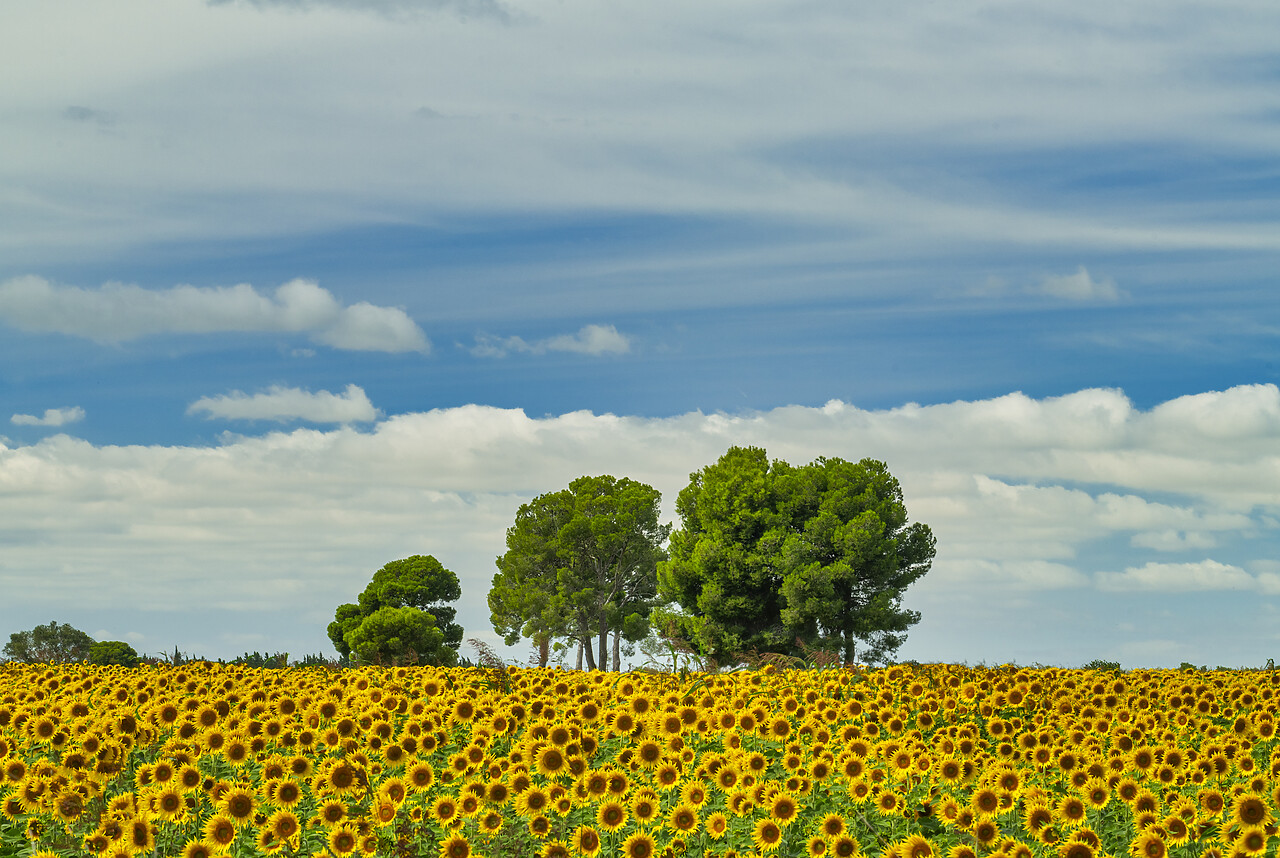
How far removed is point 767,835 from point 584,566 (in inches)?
2039

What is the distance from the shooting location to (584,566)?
2398 inches

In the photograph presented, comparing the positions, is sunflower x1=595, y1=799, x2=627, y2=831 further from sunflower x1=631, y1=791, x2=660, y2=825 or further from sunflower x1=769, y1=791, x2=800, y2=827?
sunflower x1=769, y1=791, x2=800, y2=827

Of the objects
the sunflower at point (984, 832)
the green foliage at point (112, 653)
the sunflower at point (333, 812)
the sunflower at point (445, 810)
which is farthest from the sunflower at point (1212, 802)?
the green foliage at point (112, 653)

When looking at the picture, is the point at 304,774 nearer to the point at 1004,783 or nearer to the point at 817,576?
the point at 1004,783

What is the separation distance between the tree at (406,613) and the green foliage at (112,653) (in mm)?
20558

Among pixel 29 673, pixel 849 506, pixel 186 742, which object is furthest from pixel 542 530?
pixel 186 742

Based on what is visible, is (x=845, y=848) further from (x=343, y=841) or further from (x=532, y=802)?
(x=343, y=841)

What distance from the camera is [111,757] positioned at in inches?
414

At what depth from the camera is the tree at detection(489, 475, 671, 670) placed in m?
59.5

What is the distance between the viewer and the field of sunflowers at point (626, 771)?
9.44 m

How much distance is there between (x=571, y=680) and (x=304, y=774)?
6.46 metres

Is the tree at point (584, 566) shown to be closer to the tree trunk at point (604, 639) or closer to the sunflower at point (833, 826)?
the tree trunk at point (604, 639)

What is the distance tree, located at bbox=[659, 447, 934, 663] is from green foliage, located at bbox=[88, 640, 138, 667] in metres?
22.4

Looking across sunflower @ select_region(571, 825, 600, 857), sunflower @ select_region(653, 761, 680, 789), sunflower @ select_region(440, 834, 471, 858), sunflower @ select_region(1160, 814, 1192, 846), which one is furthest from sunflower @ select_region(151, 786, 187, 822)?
sunflower @ select_region(1160, 814, 1192, 846)
